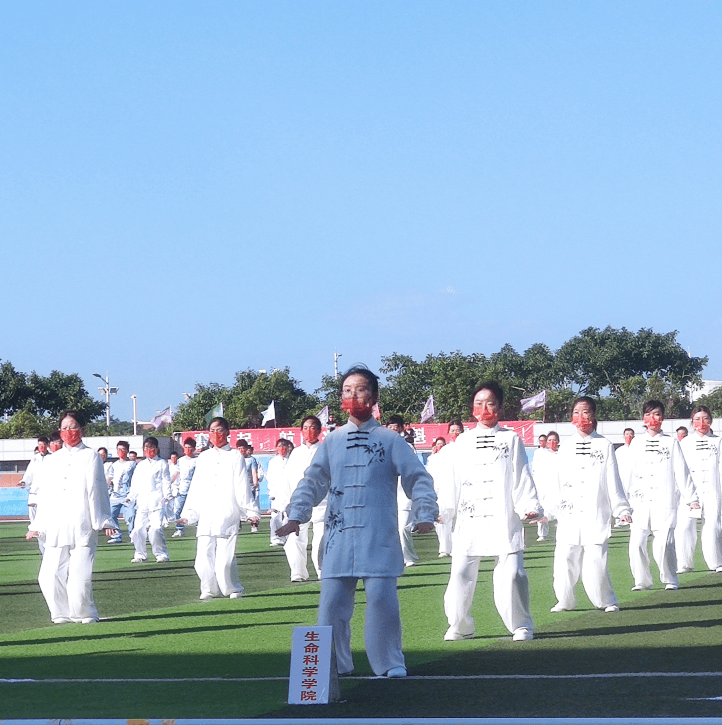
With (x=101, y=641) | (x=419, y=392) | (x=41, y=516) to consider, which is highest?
(x=419, y=392)

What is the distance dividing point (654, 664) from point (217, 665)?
9.33 feet

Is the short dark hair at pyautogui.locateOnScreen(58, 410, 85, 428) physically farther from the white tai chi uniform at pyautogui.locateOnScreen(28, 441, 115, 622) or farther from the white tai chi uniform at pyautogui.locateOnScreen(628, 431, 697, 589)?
the white tai chi uniform at pyautogui.locateOnScreen(628, 431, 697, 589)

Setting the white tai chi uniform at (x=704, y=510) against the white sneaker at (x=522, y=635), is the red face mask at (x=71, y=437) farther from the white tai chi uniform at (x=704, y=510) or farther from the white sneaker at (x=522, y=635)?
the white tai chi uniform at (x=704, y=510)

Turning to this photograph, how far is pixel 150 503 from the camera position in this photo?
21.4 meters

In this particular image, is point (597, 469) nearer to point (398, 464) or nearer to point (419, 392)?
point (398, 464)

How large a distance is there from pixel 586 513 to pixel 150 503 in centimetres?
1123

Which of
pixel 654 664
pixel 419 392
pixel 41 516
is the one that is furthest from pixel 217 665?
pixel 419 392

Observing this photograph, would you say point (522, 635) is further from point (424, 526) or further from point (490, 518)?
point (424, 526)

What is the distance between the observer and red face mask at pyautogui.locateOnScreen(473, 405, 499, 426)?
31.8 feet

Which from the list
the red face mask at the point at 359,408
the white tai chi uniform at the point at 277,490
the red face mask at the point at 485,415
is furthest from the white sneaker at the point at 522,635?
the white tai chi uniform at the point at 277,490

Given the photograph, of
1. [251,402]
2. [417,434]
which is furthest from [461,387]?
[417,434]

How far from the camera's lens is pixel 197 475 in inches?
560

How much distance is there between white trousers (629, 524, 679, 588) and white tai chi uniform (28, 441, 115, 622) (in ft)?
18.4

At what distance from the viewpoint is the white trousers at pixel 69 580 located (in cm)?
1154
